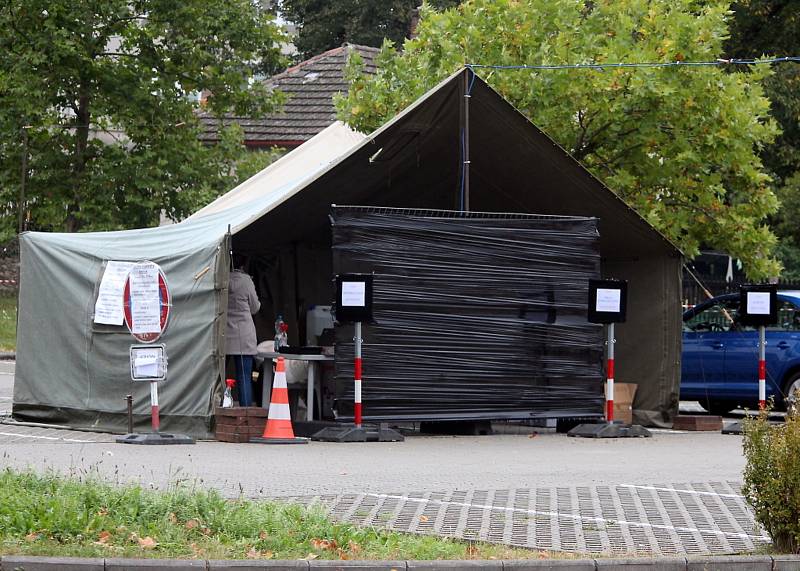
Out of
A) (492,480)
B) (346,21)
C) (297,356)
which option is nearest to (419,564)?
(492,480)

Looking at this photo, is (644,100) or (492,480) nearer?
(492,480)

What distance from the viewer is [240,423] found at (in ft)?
51.5

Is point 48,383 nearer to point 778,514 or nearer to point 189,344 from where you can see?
point 189,344

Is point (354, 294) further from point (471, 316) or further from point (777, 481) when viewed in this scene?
point (777, 481)

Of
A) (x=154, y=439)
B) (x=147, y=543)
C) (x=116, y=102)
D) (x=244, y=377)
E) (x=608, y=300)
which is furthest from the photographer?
(x=116, y=102)

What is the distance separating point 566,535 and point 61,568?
3.10 meters

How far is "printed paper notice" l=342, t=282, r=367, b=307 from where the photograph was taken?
51.6 ft

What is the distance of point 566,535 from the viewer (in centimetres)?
907

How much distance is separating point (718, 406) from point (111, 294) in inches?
357

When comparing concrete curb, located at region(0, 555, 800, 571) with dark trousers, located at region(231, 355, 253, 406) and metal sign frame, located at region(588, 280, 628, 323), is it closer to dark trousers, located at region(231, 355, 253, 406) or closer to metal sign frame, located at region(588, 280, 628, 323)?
→ metal sign frame, located at region(588, 280, 628, 323)

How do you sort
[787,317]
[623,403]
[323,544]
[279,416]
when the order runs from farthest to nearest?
[787,317], [623,403], [279,416], [323,544]

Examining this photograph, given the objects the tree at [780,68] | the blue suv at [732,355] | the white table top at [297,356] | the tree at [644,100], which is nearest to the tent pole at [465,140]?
the white table top at [297,356]

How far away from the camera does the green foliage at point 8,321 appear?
116 feet

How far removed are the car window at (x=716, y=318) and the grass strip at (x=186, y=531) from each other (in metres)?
12.6
